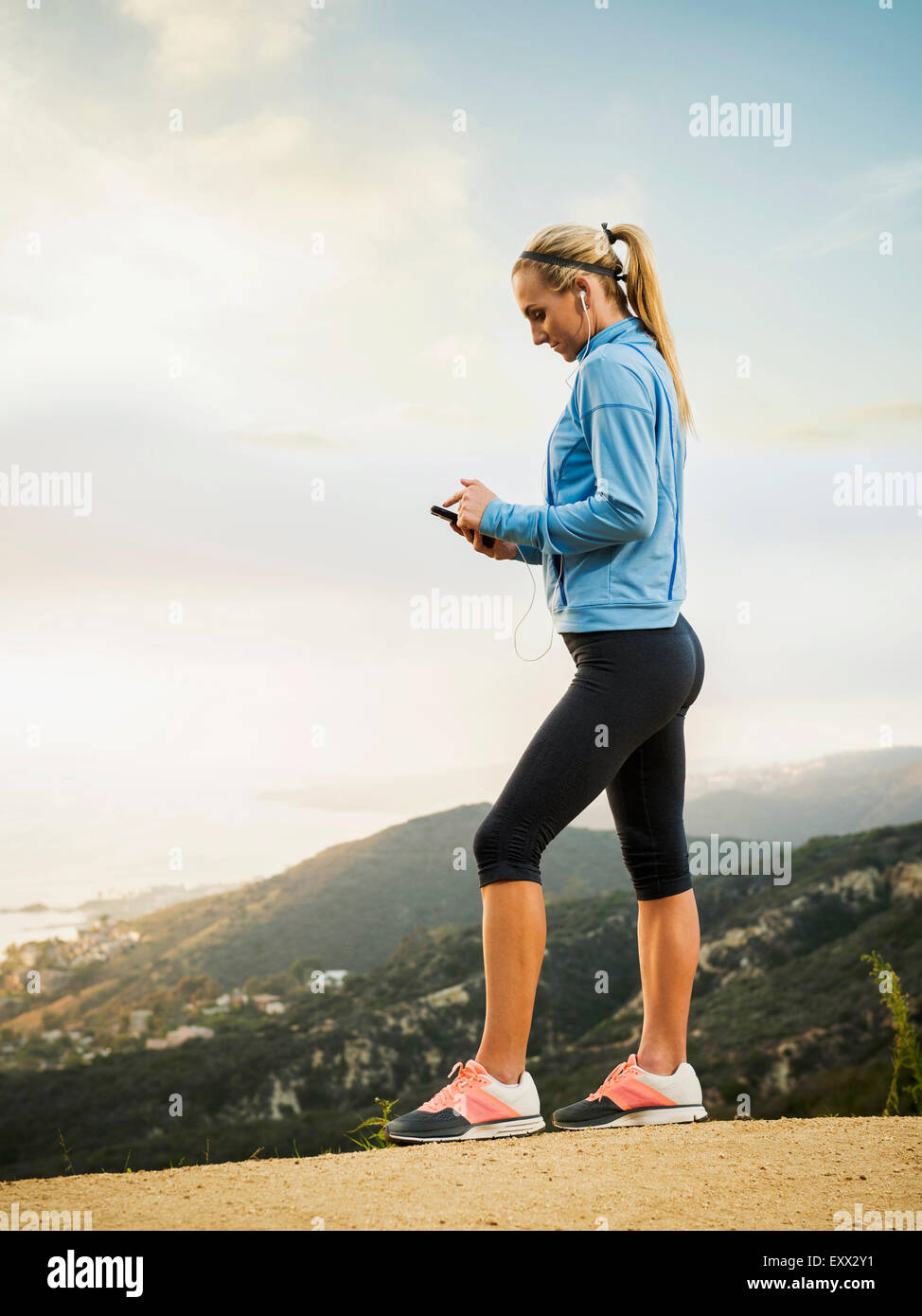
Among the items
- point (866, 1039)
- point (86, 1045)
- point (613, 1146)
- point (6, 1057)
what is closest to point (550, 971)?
point (866, 1039)

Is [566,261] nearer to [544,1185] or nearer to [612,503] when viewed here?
[612,503]

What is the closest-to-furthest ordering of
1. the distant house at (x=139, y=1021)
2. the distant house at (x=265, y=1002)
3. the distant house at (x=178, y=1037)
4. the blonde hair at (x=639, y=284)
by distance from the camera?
the blonde hair at (x=639, y=284)
the distant house at (x=178, y=1037)
the distant house at (x=265, y=1002)
the distant house at (x=139, y=1021)

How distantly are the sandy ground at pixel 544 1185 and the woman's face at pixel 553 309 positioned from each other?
198cm

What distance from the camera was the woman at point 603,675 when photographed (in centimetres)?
244

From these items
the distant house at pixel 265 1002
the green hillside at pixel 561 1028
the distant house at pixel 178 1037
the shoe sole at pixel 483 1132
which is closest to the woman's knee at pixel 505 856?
the shoe sole at pixel 483 1132

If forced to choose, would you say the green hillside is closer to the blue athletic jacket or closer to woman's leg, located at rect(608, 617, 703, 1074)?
woman's leg, located at rect(608, 617, 703, 1074)

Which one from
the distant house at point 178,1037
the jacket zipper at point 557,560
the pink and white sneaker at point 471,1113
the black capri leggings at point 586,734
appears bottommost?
the distant house at point 178,1037

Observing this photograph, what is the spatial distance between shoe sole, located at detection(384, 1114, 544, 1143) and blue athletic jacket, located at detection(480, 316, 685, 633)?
1.19 metres

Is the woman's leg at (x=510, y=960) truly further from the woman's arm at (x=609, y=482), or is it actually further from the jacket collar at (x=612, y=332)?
the jacket collar at (x=612, y=332)

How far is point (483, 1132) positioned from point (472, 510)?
1485mm

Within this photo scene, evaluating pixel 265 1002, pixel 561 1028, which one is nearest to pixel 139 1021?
pixel 265 1002

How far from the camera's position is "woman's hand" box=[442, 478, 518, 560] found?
2592 mm
